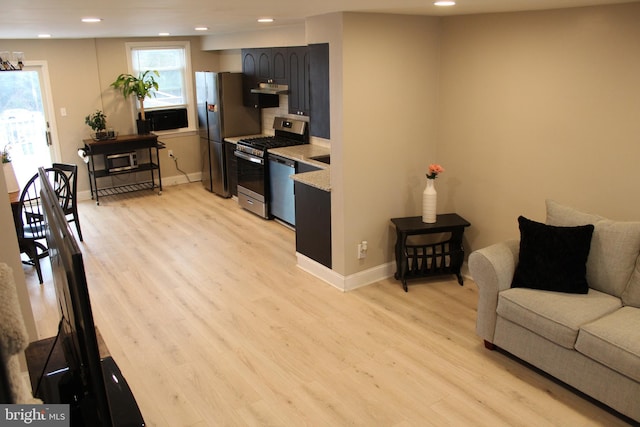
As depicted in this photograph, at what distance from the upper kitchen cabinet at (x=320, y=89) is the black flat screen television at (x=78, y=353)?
296 centimetres

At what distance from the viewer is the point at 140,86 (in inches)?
293

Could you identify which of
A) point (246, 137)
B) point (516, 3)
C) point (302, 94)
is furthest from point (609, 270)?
point (246, 137)

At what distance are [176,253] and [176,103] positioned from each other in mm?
3556

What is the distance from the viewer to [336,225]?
15.0 ft

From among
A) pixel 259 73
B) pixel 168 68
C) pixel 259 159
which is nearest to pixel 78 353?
pixel 259 159

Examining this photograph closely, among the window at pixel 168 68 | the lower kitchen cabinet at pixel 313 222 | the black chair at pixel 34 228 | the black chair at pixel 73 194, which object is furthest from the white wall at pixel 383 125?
the window at pixel 168 68

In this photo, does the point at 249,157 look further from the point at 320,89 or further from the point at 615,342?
the point at 615,342

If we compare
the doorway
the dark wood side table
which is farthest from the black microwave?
the dark wood side table

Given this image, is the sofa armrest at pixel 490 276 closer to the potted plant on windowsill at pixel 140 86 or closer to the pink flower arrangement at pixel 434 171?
the pink flower arrangement at pixel 434 171

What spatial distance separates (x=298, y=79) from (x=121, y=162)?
321 cm

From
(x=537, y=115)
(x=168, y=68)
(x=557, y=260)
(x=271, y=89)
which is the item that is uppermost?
(x=168, y=68)

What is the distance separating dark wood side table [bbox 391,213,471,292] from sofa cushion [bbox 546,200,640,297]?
120cm

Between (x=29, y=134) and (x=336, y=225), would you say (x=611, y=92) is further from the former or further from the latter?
(x=29, y=134)

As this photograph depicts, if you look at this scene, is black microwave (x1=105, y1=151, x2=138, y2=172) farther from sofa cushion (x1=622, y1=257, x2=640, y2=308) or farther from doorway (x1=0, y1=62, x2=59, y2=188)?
sofa cushion (x1=622, y1=257, x2=640, y2=308)
